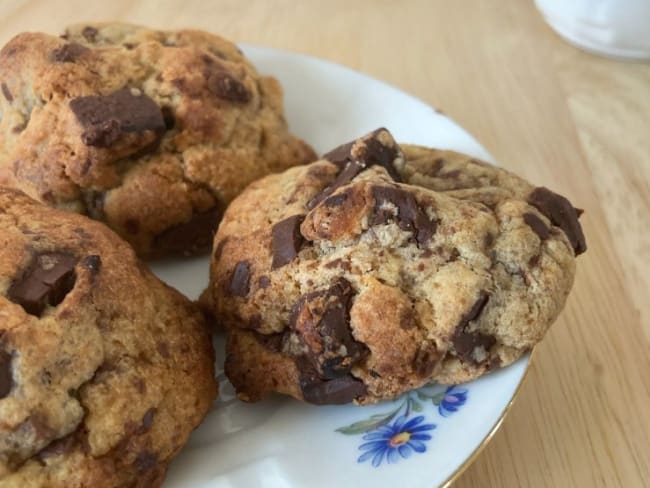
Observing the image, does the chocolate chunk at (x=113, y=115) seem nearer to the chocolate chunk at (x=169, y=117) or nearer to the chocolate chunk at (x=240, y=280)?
the chocolate chunk at (x=169, y=117)

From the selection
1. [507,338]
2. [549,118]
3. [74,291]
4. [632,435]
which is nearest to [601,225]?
[549,118]

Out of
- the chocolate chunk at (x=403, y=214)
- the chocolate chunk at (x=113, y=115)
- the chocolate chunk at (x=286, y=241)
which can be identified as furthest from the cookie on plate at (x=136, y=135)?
the chocolate chunk at (x=403, y=214)

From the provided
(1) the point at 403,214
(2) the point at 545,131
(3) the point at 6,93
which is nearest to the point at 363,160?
(1) the point at 403,214

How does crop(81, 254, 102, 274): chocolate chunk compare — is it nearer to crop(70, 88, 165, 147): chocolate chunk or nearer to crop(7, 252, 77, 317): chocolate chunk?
crop(7, 252, 77, 317): chocolate chunk

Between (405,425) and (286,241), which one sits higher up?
(286,241)

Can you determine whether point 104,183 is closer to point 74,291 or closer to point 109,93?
point 109,93

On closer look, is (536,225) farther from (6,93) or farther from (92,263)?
(6,93)
